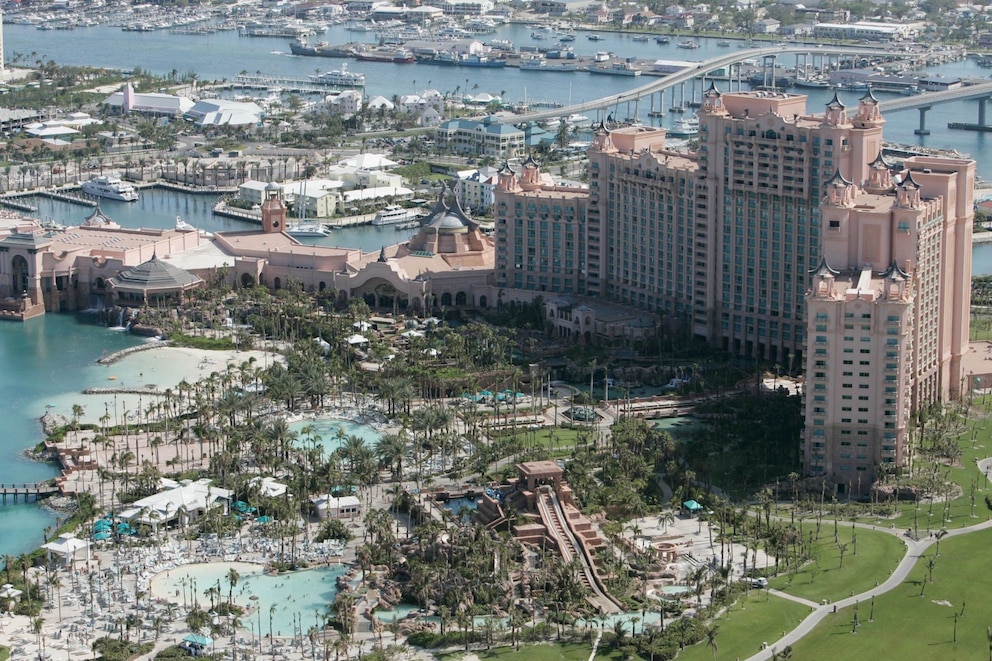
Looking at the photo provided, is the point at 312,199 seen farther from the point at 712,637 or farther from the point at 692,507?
the point at 712,637

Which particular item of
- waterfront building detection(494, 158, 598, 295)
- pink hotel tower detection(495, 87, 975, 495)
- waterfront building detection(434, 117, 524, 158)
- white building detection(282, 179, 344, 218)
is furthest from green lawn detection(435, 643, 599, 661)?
waterfront building detection(434, 117, 524, 158)

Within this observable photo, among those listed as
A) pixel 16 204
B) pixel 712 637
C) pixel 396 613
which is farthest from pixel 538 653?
pixel 16 204

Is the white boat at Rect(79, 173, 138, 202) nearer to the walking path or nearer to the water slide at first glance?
the water slide

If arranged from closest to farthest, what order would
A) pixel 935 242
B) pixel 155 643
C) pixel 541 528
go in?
1. pixel 155 643
2. pixel 541 528
3. pixel 935 242

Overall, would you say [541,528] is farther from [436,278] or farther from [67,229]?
[67,229]

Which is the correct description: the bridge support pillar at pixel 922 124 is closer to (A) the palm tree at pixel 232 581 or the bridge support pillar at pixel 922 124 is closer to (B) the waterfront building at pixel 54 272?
(B) the waterfront building at pixel 54 272

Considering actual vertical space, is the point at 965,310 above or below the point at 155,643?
above

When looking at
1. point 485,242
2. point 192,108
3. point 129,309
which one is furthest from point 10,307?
point 192,108
